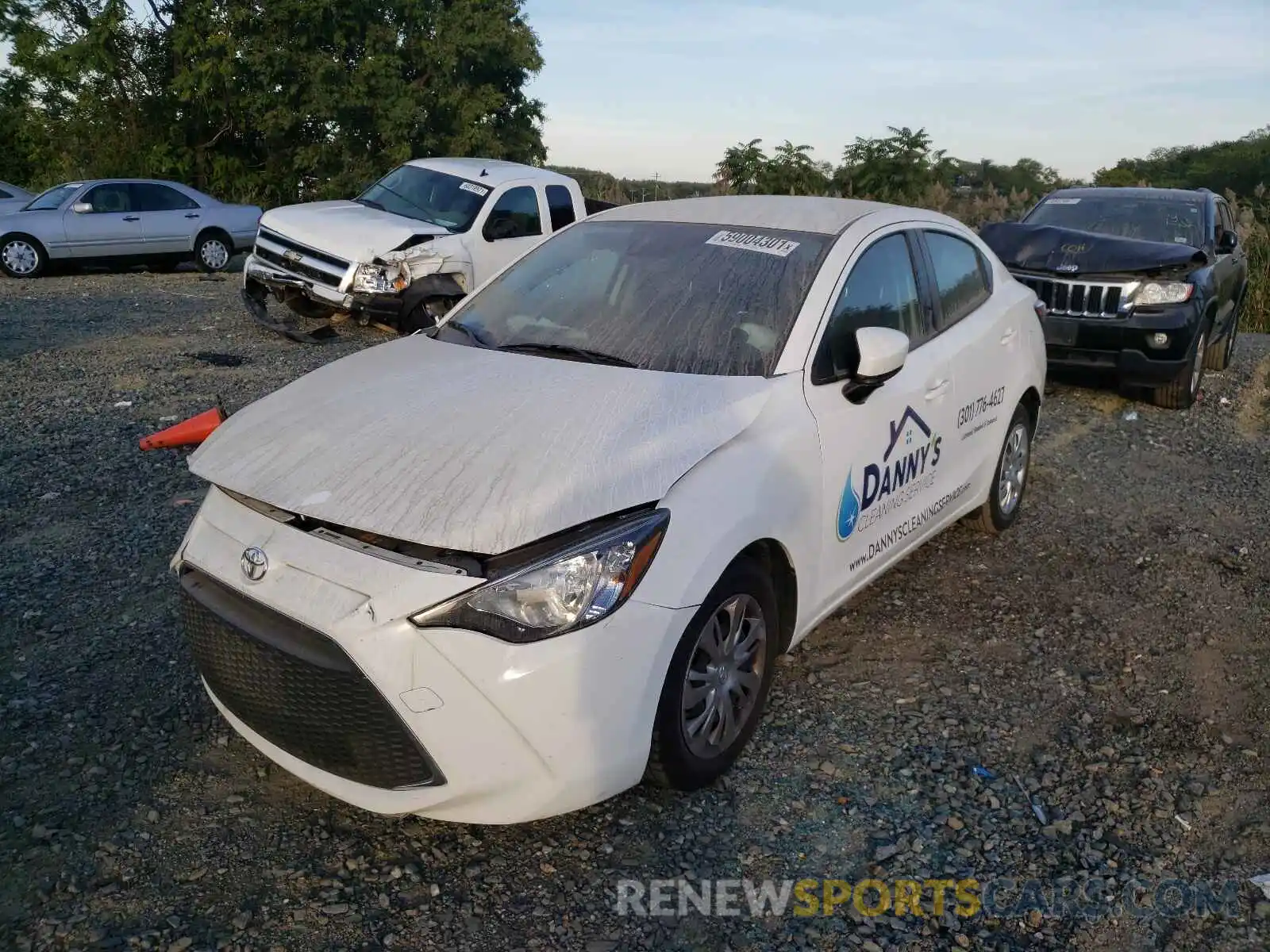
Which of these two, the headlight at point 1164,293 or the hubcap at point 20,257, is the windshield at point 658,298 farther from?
the hubcap at point 20,257

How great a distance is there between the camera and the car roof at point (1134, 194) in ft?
33.2

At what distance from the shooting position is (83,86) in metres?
25.9

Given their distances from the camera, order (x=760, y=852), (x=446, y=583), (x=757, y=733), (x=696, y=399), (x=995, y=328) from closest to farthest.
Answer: (x=446, y=583) < (x=760, y=852) < (x=696, y=399) < (x=757, y=733) < (x=995, y=328)

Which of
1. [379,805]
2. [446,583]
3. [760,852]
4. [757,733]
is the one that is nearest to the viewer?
[446,583]

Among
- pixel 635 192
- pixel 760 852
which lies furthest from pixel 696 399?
pixel 635 192

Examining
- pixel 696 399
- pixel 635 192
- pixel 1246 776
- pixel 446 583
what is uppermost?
pixel 635 192

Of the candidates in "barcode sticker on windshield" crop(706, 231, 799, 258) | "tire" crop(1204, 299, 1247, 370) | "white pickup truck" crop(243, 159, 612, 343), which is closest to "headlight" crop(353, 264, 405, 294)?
"white pickup truck" crop(243, 159, 612, 343)

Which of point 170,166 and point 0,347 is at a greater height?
point 170,166

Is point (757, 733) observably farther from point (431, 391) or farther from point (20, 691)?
point (20, 691)

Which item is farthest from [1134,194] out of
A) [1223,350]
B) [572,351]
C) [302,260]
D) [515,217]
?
[572,351]

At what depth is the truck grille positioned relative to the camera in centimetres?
988

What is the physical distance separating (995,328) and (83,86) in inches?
1071

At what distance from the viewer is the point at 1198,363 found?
876cm

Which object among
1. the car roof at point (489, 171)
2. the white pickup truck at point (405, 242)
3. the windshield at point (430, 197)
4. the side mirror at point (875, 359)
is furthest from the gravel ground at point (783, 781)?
the car roof at point (489, 171)
